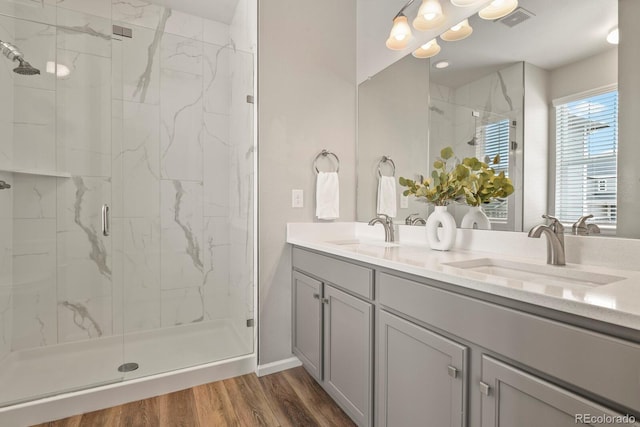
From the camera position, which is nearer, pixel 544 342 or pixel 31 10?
pixel 544 342

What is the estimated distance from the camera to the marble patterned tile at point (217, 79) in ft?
7.66

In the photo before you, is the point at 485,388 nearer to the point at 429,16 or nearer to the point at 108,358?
the point at 429,16

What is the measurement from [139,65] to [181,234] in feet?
3.76

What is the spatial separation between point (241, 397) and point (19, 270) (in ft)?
4.69

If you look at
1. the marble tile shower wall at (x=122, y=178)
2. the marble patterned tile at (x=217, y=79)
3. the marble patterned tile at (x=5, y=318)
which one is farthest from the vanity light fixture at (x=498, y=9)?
the marble patterned tile at (x=5, y=318)

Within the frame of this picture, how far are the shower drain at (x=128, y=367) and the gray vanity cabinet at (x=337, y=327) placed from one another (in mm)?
956

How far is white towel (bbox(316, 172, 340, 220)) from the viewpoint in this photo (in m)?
2.21

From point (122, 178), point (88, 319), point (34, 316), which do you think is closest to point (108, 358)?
point (88, 319)

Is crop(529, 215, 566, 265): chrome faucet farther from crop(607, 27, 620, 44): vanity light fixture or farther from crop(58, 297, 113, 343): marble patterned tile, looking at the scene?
crop(58, 297, 113, 343): marble patterned tile

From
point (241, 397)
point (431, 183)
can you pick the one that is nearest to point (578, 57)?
point (431, 183)

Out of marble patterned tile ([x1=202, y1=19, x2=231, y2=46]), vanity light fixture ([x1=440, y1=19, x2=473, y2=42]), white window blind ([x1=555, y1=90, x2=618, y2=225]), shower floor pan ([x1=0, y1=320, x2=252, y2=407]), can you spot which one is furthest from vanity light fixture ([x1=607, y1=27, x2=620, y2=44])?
marble patterned tile ([x1=202, y1=19, x2=231, y2=46])

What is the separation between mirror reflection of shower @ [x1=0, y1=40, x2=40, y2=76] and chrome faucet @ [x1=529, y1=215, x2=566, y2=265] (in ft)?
8.53

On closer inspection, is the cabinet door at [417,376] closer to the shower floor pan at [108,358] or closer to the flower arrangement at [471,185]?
the flower arrangement at [471,185]

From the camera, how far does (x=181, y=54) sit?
2.26 meters
